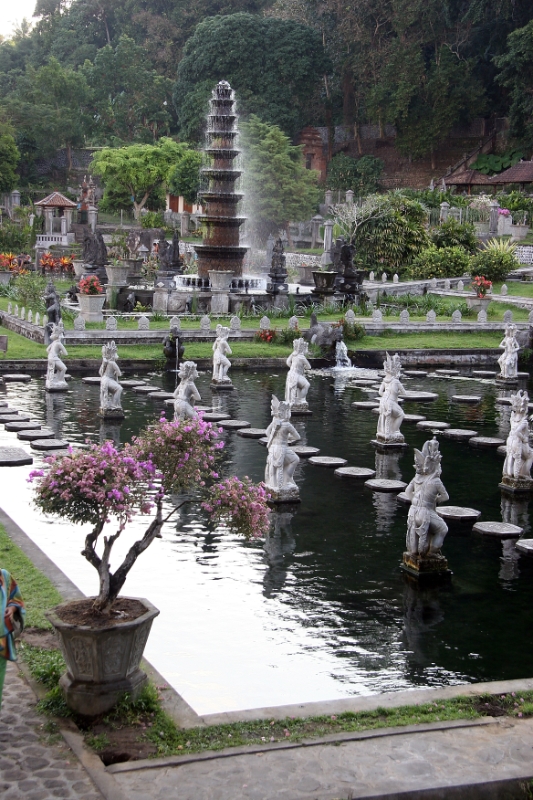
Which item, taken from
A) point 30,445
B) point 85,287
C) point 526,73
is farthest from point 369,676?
point 526,73

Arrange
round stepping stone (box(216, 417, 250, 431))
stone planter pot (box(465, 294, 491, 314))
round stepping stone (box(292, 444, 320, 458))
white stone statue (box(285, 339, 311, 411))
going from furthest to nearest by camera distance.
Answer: stone planter pot (box(465, 294, 491, 314))
white stone statue (box(285, 339, 311, 411))
round stepping stone (box(216, 417, 250, 431))
round stepping stone (box(292, 444, 320, 458))

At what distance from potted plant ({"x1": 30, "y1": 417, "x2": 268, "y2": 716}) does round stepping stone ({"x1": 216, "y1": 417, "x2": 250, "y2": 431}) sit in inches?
466

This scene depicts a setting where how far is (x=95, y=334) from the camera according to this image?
31.1 metres

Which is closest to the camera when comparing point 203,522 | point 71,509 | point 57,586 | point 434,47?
point 71,509

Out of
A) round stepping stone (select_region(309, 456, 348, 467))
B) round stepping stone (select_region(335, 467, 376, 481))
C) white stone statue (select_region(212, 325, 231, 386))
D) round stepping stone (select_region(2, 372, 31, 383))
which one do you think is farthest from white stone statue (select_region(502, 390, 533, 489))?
round stepping stone (select_region(2, 372, 31, 383))

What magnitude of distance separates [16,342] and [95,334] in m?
2.31

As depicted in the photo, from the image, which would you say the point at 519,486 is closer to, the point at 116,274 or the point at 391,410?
the point at 391,410

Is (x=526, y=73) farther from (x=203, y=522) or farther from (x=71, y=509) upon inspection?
(x=71, y=509)

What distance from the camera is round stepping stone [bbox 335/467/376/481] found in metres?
17.8

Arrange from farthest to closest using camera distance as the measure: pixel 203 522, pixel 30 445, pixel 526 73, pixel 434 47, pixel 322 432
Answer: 1. pixel 434 47
2. pixel 526 73
3. pixel 322 432
4. pixel 30 445
5. pixel 203 522

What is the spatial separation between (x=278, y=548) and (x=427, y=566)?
208cm

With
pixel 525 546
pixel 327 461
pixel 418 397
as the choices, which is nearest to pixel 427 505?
pixel 525 546

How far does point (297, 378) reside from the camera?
74.7ft

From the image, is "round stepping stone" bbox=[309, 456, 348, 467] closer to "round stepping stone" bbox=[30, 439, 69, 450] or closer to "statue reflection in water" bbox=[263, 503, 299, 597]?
"statue reflection in water" bbox=[263, 503, 299, 597]
